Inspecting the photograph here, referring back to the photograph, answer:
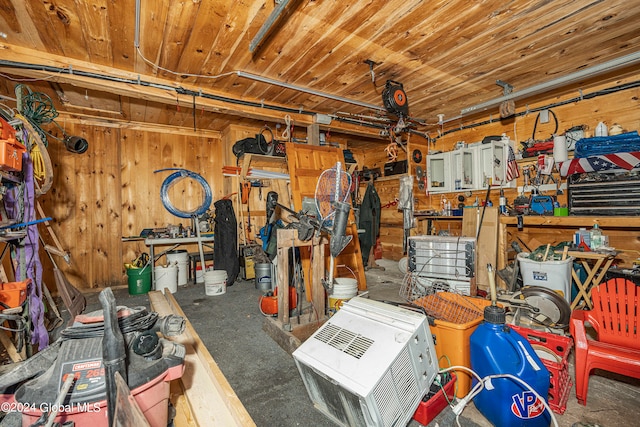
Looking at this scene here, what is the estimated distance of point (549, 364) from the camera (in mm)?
1468

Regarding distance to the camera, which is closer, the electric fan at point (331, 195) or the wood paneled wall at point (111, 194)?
the electric fan at point (331, 195)

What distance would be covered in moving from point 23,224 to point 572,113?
19.4 feet

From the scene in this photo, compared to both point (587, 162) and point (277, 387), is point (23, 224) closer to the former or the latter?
point (277, 387)

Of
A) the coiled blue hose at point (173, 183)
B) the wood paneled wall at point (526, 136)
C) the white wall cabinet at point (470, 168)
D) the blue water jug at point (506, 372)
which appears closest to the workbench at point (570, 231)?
the wood paneled wall at point (526, 136)

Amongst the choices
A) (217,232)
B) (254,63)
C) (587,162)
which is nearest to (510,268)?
(587,162)

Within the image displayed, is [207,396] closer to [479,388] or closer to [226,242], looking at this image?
[479,388]

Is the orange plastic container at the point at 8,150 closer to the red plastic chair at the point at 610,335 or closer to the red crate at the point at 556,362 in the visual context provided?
the red crate at the point at 556,362

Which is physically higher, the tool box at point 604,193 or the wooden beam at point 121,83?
the wooden beam at point 121,83

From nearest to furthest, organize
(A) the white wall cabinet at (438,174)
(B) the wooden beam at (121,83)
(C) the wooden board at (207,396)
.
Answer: (C) the wooden board at (207,396)
(B) the wooden beam at (121,83)
(A) the white wall cabinet at (438,174)

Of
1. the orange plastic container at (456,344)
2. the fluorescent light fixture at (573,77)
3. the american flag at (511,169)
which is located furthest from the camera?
the american flag at (511,169)

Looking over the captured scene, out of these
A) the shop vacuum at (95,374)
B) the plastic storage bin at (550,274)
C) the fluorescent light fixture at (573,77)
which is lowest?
the plastic storage bin at (550,274)

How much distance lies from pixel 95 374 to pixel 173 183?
4195 millimetres

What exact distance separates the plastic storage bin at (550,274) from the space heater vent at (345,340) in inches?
97.8

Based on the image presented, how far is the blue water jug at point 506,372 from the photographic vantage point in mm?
1322
